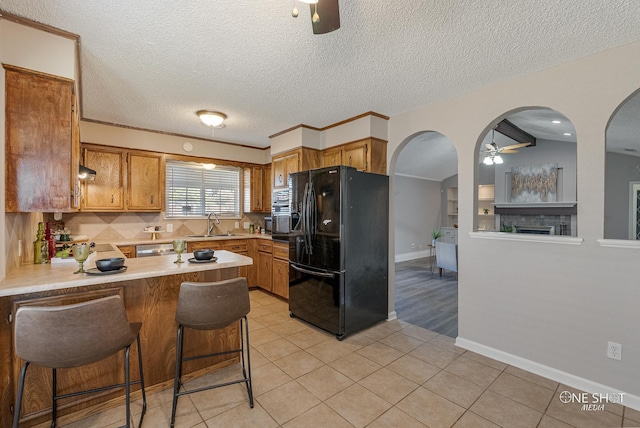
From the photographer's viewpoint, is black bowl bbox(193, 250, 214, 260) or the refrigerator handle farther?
the refrigerator handle

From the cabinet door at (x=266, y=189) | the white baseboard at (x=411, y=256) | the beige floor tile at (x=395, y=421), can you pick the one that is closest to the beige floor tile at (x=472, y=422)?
the beige floor tile at (x=395, y=421)

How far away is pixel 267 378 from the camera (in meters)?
2.34

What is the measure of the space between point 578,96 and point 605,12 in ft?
2.27

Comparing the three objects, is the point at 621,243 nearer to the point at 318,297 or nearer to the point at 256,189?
the point at 318,297

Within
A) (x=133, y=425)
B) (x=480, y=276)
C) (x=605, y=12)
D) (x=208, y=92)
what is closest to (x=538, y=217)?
(x=480, y=276)

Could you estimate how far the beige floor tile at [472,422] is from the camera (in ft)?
5.97

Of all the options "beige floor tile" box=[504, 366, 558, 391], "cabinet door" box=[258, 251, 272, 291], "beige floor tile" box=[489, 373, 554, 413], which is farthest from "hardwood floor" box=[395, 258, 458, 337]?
"cabinet door" box=[258, 251, 272, 291]

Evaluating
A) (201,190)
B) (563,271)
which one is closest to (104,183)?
(201,190)

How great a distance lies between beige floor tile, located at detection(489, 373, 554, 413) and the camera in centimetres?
204

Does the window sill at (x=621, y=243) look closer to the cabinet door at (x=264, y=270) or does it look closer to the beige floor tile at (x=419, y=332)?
the beige floor tile at (x=419, y=332)

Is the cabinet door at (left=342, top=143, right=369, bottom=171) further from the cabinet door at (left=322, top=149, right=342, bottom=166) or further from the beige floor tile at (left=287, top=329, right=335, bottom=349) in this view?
the beige floor tile at (left=287, top=329, right=335, bottom=349)

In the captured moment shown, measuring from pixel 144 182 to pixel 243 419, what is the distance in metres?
3.81

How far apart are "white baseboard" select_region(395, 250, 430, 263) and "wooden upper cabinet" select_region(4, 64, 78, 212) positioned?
7303 mm

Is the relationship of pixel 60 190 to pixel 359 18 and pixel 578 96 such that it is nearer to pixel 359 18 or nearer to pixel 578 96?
pixel 359 18
